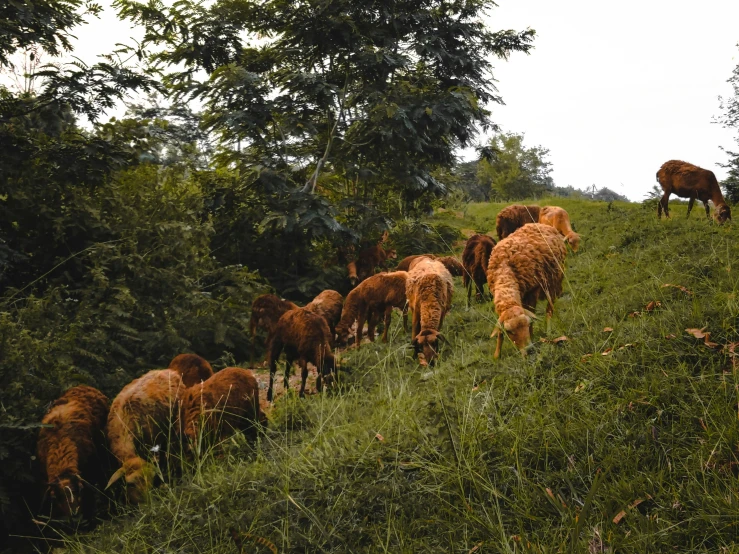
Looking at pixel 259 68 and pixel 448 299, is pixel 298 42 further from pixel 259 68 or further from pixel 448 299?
pixel 448 299

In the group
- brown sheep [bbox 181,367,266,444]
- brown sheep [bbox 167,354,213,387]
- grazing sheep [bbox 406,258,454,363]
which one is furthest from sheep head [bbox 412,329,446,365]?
brown sheep [bbox 167,354,213,387]

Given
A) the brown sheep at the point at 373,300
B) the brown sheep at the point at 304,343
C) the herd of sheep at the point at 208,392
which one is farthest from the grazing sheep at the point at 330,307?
the brown sheep at the point at 304,343

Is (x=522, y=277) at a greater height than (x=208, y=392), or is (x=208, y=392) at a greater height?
(x=522, y=277)

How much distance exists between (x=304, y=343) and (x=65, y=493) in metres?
2.63

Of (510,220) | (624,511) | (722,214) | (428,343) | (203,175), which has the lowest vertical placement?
(624,511)

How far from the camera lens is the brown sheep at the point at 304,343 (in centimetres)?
530

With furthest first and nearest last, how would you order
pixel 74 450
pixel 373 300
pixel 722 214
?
1. pixel 722 214
2. pixel 373 300
3. pixel 74 450

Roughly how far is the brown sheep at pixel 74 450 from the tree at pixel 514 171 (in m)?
33.7

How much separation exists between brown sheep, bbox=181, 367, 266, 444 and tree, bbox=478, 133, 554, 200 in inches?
1297

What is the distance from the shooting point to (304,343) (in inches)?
212

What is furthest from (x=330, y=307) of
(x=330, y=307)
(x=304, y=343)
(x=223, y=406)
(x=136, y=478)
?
(x=136, y=478)

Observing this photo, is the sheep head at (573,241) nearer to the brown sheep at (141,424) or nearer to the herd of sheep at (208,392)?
the herd of sheep at (208,392)

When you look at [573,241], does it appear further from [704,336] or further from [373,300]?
[704,336]

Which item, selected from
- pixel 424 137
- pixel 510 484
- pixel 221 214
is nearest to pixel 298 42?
pixel 424 137
